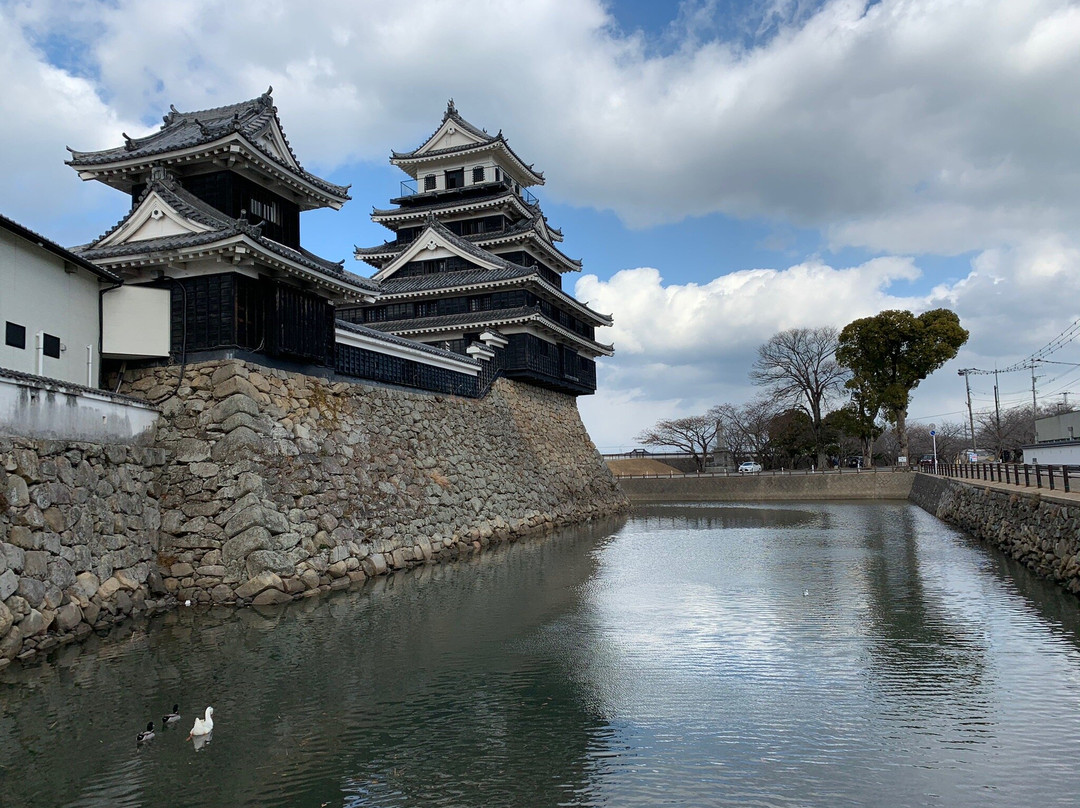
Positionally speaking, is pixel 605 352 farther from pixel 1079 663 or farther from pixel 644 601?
pixel 1079 663

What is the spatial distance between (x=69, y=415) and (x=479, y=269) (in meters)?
20.5

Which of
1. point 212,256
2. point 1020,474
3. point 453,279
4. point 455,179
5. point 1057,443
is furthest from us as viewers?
point 455,179

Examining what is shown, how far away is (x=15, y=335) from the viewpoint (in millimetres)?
11898

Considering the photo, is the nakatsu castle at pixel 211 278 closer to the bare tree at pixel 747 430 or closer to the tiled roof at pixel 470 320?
the tiled roof at pixel 470 320

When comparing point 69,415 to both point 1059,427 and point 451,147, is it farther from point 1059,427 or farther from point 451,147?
point 1059,427

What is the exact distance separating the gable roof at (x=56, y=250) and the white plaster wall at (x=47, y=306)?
0.42ft

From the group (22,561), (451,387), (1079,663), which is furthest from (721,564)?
(22,561)

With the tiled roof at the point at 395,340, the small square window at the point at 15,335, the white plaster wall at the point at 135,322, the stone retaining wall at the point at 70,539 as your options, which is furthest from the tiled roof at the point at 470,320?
the small square window at the point at 15,335

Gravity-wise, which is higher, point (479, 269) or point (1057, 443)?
point (479, 269)

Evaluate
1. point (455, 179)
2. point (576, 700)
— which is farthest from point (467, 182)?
point (576, 700)

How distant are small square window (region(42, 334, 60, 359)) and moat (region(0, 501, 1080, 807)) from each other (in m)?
4.91

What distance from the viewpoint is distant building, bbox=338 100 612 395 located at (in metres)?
29.2

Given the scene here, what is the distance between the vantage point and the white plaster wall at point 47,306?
1179 centimetres

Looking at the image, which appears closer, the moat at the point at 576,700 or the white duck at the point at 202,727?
the moat at the point at 576,700
